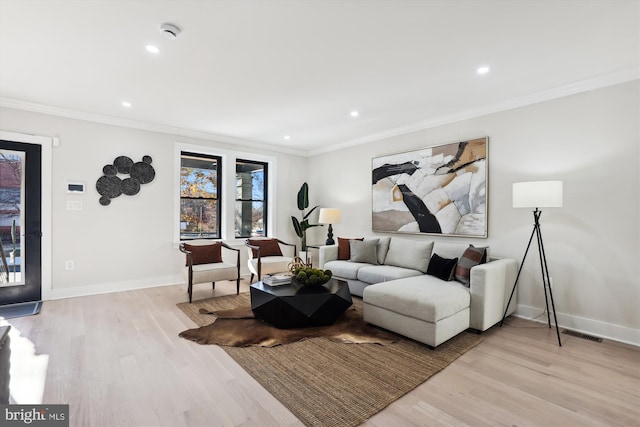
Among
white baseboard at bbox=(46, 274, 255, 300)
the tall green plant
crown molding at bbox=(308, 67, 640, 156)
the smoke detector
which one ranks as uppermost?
the smoke detector

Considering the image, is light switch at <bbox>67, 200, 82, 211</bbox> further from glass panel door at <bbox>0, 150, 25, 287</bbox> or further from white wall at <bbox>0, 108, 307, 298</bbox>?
glass panel door at <bbox>0, 150, 25, 287</bbox>

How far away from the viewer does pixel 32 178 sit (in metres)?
3.97

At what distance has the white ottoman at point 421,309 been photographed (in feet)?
8.92

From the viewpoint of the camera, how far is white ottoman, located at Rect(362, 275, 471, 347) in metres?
2.72

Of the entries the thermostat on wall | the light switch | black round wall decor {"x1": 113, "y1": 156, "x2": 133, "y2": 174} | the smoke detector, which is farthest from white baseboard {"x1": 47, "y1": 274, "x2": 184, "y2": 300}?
the smoke detector

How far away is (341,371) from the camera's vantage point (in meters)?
2.36

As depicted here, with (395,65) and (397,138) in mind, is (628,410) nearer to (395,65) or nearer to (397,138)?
(395,65)

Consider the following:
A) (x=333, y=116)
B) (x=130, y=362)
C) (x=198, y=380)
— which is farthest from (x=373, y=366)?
(x=333, y=116)

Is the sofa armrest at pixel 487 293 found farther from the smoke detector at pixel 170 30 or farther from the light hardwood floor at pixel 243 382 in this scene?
the smoke detector at pixel 170 30

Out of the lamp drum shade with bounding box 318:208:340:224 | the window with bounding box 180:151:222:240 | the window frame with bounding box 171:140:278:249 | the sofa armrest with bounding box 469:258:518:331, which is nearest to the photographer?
the sofa armrest with bounding box 469:258:518:331

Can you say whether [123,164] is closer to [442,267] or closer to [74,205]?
[74,205]

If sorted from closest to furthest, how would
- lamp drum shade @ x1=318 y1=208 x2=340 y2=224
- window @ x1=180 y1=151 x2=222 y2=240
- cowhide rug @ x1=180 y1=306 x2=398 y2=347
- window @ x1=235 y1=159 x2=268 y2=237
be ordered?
cowhide rug @ x1=180 y1=306 x2=398 y2=347 → window @ x1=180 y1=151 x2=222 y2=240 → lamp drum shade @ x1=318 y1=208 x2=340 y2=224 → window @ x1=235 y1=159 x2=268 y2=237

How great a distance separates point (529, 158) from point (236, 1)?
132 inches

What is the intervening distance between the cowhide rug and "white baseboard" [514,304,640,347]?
68.4 inches
